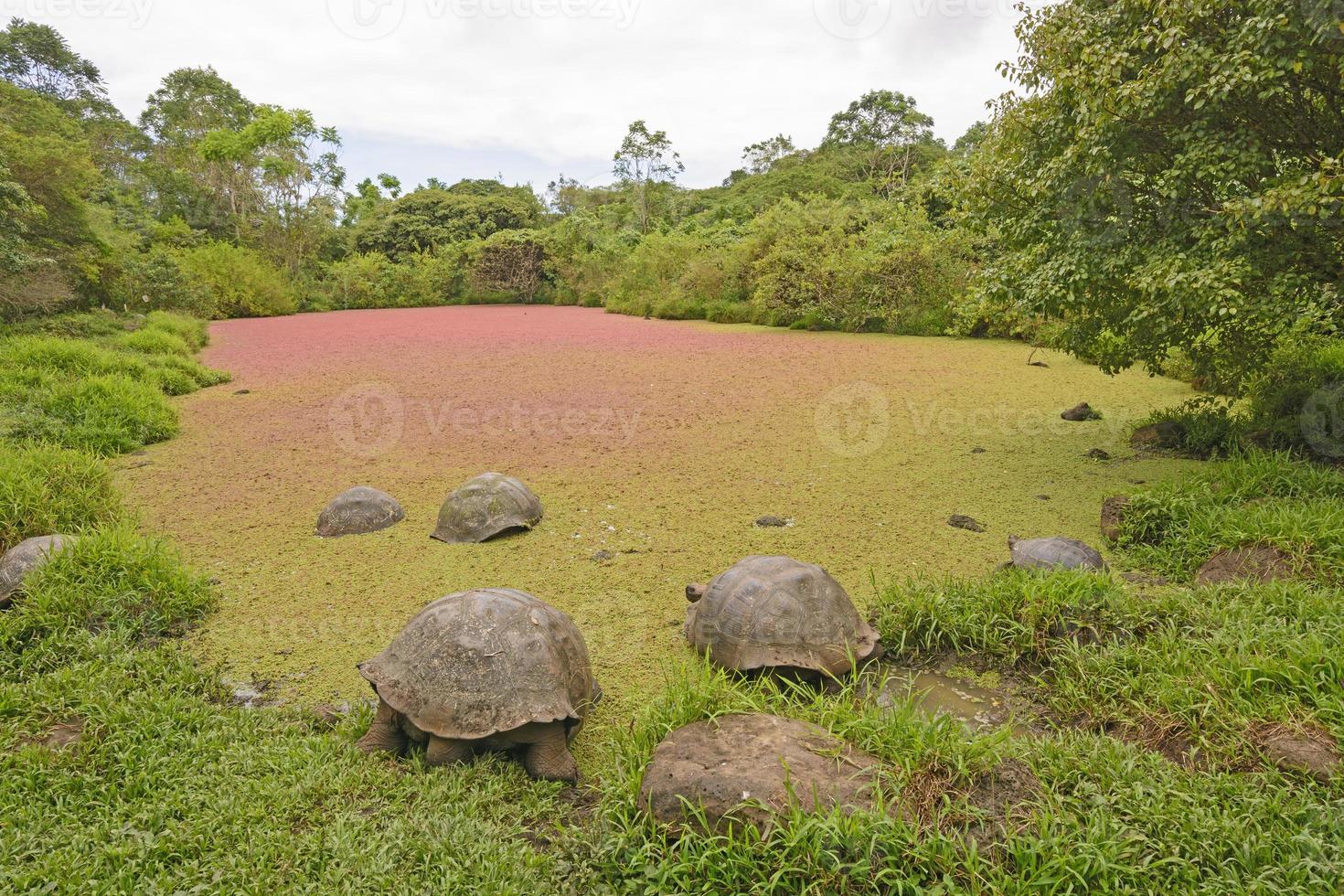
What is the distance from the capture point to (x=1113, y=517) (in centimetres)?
398

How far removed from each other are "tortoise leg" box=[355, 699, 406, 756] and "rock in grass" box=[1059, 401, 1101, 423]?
634 centimetres

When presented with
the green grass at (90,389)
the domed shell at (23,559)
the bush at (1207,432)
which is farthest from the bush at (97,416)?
the bush at (1207,432)

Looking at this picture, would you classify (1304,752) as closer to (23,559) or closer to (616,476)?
(616,476)

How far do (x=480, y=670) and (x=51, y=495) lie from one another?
327 cm

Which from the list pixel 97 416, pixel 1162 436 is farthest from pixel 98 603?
pixel 1162 436

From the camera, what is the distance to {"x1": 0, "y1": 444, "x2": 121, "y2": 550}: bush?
3.72 m

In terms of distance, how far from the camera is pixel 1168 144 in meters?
4.29

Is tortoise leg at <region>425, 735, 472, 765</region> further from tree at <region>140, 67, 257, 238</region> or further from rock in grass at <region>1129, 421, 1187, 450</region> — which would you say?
tree at <region>140, 67, 257, 238</region>

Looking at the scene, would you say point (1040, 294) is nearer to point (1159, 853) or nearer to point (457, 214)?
point (1159, 853)

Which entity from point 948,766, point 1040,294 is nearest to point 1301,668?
point 948,766

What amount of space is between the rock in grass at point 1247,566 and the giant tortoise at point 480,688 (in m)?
2.83

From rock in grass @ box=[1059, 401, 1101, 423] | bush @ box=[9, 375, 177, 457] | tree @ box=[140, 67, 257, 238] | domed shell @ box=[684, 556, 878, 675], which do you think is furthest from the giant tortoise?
tree @ box=[140, 67, 257, 238]

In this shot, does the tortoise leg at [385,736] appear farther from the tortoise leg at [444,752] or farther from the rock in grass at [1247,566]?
the rock in grass at [1247,566]

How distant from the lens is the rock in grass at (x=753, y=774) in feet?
6.03
